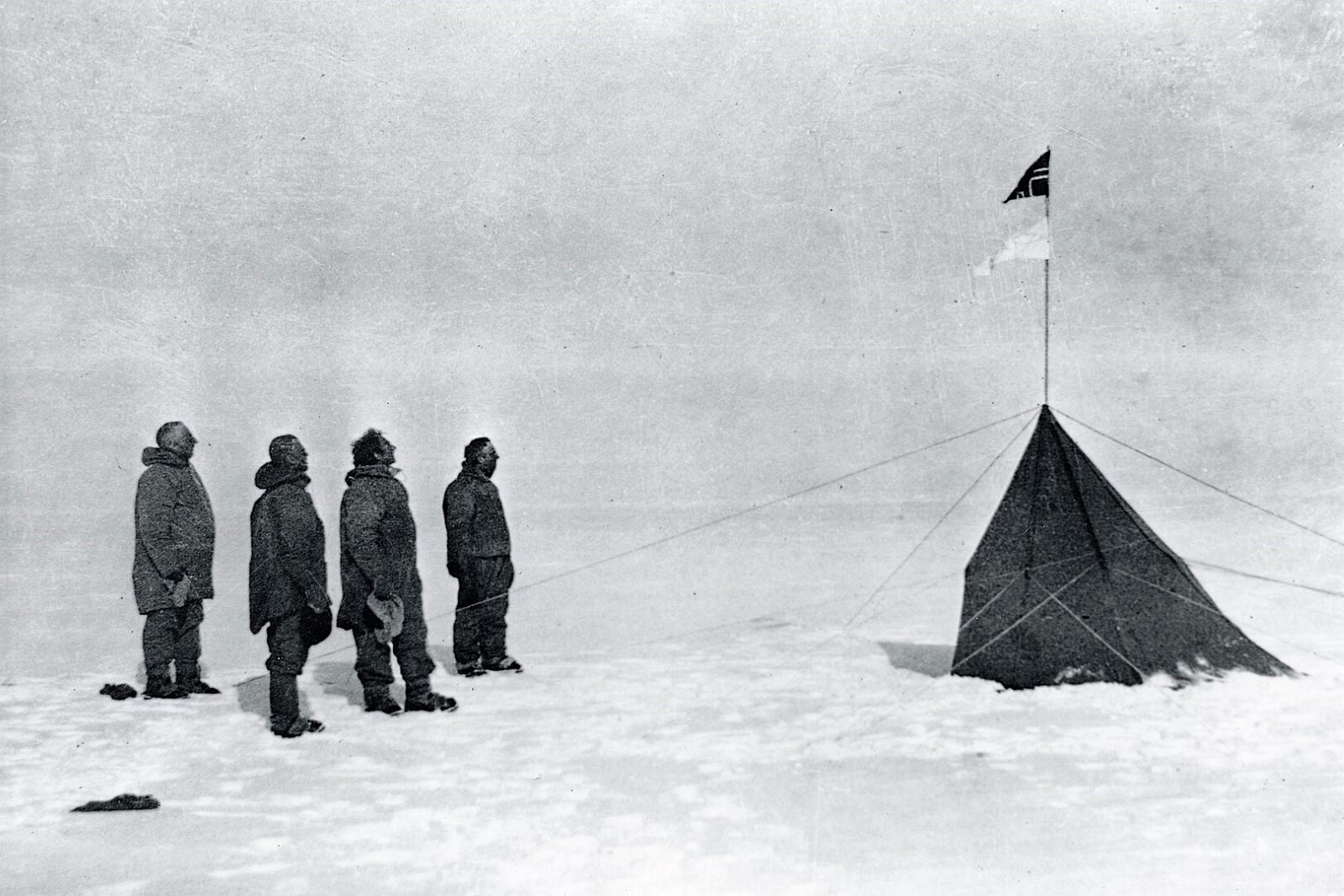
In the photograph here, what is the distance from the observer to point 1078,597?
6.58 m

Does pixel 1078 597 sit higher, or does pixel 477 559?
pixel 477 559

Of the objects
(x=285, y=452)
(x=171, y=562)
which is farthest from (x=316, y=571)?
(x=171, y=562)

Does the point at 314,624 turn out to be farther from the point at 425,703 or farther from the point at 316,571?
the point at 425,703

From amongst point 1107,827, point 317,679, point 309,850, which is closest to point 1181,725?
point 1107,827

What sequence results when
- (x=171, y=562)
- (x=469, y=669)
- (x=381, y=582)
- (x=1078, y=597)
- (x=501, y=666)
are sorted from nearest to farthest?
(x=381, y=582), (x=1078, y=597), (x=171, y=562), (x=469, y=669), (x=501, y=666)

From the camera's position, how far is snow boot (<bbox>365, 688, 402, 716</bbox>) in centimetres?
659

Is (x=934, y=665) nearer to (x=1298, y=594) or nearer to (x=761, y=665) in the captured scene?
(x=761, y=665)

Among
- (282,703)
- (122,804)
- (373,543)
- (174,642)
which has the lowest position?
(122,804)

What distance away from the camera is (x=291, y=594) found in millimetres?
6102

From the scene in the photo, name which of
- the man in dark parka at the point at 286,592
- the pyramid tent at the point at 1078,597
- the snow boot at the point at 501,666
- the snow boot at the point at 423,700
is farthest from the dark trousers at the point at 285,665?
the pyramid tent at the point at 1078,597

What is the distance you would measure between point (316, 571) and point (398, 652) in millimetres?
789

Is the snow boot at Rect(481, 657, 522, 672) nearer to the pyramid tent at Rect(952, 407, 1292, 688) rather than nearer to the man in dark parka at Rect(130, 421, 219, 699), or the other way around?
the man in dark parka at Rect(130, 421, 219, 699)

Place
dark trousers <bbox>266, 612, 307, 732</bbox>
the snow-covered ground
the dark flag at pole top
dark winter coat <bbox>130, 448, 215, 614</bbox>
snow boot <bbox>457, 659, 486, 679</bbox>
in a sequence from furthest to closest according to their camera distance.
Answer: snow boot <bbox>457, 659, 486, 679</bbox>, dark winter coat <bbox>130, 448, 215, 614</bbox>, the dark flag at pole top, dark trousers <bbox>266, 612, 307, 732</bbox>, the snow-covered ground

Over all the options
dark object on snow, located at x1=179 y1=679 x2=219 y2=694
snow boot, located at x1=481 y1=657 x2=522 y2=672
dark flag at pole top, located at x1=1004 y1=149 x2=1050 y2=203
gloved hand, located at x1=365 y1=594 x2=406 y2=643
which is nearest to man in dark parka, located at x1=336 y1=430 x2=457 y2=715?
gloved hand, located at x1=365 y1=594 x2=406 y2=643
